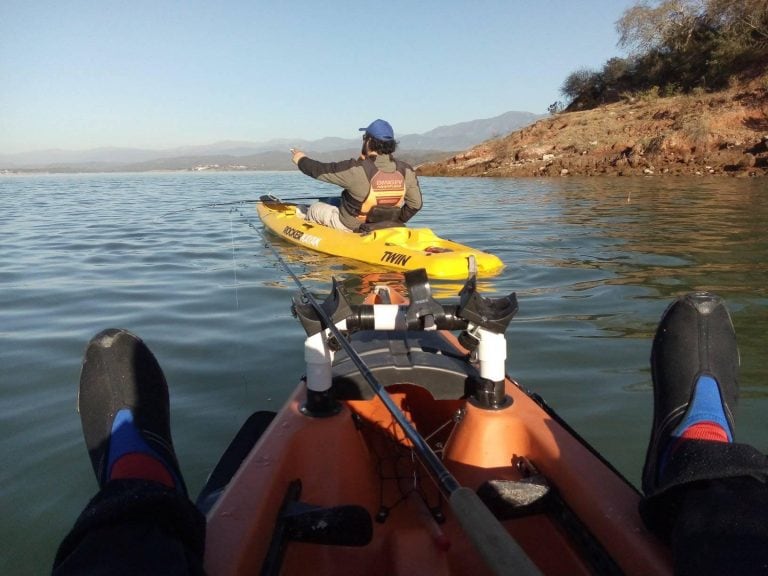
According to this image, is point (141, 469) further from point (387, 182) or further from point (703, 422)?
point (387, 182)

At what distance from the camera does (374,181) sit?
7469mm

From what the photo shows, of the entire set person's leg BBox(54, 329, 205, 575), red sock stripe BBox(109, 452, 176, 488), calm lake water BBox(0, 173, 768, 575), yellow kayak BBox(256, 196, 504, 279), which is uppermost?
person's leg BBox(54, 329, 205, 575)

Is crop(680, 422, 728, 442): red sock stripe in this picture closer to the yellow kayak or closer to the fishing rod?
the fishing rod

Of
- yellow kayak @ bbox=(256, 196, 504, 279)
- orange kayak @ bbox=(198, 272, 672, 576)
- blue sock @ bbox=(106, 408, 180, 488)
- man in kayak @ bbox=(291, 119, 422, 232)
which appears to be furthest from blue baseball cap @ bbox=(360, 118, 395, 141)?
blue sock @ bbox=(106, 408, 180, 488)

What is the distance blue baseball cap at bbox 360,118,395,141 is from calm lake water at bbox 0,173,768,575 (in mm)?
1581

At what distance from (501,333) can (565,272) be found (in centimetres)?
455

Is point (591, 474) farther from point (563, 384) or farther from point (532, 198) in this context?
point (532, 198)

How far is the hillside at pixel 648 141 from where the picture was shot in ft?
63.0

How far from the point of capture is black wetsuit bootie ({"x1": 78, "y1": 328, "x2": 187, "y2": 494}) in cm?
191

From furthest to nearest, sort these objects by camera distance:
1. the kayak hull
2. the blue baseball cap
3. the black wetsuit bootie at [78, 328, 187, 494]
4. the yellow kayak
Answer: the blue baseball cap < the yellow kayak < the black wetsuit bootie at [78, 328, 187, 494] < the kayak hull

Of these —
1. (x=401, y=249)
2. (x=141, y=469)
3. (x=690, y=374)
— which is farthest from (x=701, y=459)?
(x=401, y=249)

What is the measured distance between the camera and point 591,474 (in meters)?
1.77

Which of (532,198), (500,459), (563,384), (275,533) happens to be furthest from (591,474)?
(532,198)

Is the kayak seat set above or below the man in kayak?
below
